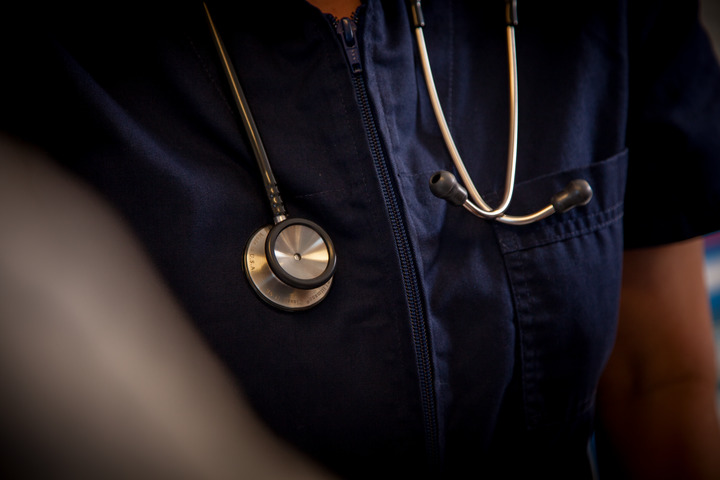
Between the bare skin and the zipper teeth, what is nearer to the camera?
the zipper teeth

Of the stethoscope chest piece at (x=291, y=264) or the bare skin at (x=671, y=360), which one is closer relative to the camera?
the stethoscope chest piece at (x=291, y=264)

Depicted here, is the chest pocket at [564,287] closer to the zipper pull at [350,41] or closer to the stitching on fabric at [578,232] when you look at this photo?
the stitching on fabric at [578,232]

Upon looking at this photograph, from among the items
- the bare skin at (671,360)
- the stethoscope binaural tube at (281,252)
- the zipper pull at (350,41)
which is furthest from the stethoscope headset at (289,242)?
the bare skin at (671,360)

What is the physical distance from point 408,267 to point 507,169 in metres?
0.19

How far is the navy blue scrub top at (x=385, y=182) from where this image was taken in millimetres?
510

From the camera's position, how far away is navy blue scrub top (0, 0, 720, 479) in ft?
1.67

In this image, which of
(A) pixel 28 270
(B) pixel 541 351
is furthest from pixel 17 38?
(B) pixel 541 351

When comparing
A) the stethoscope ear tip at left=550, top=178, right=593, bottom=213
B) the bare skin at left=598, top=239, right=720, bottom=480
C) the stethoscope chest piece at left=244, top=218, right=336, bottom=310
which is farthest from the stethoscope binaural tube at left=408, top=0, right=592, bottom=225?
the bare skin at left=598, top=239, right=720, bottom=480

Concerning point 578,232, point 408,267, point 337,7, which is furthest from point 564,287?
point 337,7

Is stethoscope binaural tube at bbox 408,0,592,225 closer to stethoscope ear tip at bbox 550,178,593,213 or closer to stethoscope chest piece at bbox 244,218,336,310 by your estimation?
stethoscope ear tip at bbox 550,178,593,213

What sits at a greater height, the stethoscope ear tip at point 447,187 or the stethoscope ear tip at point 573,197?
the stethoscope ear tip at point 447,187

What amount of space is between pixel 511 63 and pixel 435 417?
1.51 feet

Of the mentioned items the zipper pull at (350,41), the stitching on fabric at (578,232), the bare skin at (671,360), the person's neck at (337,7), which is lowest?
the bare skin at (671,360)

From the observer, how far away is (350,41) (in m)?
0.56
